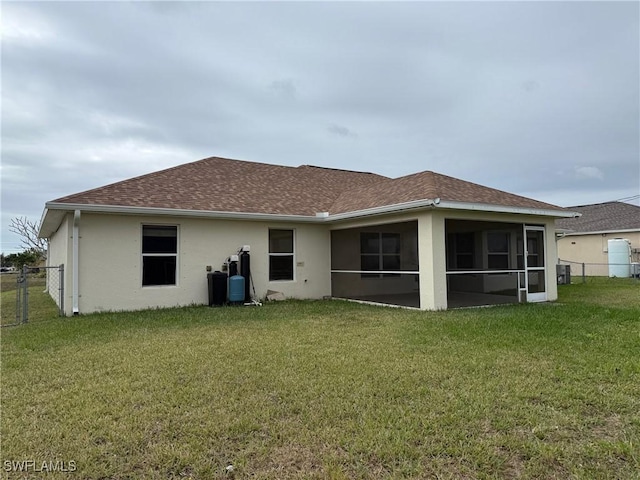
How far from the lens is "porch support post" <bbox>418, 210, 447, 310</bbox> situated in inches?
382

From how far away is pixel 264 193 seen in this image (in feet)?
43.3

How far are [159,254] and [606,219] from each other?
85.5 feet

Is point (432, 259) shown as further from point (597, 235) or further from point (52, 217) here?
point (597, 235)

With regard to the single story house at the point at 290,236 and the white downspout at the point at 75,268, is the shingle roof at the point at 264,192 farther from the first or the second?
the white downspout at the point at 75,268

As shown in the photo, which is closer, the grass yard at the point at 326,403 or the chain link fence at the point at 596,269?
the grass yard at the point at 326,403

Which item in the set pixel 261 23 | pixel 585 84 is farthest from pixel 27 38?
pixel 585 84

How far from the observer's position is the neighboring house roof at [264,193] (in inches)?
392

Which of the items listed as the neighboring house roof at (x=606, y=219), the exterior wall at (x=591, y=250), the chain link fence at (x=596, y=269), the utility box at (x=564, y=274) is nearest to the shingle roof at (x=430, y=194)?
the utility box at (x=564, y=274)

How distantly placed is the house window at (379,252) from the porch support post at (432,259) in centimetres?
456

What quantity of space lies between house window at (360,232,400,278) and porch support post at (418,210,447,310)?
14.9ft

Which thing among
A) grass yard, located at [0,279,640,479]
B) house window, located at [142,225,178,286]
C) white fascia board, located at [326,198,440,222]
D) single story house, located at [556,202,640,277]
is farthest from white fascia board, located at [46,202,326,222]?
single story house, located at [556,202,640,277]

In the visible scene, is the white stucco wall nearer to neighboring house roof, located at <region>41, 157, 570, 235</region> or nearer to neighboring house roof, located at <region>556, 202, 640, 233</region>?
neighboring house roof, located at <region>41, 157, 570, 235</region>

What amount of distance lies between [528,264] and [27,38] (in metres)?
13.6

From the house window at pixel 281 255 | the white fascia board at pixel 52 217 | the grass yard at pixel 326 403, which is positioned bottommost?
the grass yard at pixel 326 403
